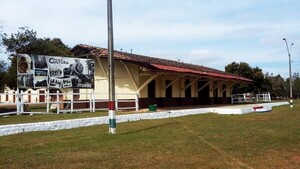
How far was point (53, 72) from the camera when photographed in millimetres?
21359

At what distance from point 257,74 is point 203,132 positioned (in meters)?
48.1

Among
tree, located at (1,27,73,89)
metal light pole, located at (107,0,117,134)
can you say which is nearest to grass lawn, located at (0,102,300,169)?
metal light pole, located at (107,0,117,134)

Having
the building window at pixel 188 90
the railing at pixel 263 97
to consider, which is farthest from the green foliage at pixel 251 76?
the building window at pixel 188 90

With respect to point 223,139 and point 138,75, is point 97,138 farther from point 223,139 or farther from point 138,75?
point 138,75

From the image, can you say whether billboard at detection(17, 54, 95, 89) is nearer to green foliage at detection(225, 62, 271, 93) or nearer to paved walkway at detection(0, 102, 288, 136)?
paved walkway at detection(0, 102, 288, 136)

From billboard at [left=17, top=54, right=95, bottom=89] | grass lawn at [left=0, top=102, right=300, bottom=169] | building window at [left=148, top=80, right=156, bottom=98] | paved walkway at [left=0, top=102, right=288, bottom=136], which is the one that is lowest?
grass lawn at [left=0, top=102, right=300, bottom=169]

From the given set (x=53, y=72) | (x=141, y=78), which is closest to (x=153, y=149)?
(x=53, y=72)

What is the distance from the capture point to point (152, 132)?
13.3 metres

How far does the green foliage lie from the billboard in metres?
39.0

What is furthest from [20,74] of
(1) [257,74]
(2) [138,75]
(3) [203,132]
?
(1) [257,74]

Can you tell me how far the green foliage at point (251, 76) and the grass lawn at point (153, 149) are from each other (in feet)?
152

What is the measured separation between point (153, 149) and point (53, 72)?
13242 millimetres

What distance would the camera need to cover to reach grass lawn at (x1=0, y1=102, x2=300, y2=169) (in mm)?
7855

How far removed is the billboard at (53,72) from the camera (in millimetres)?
20031
